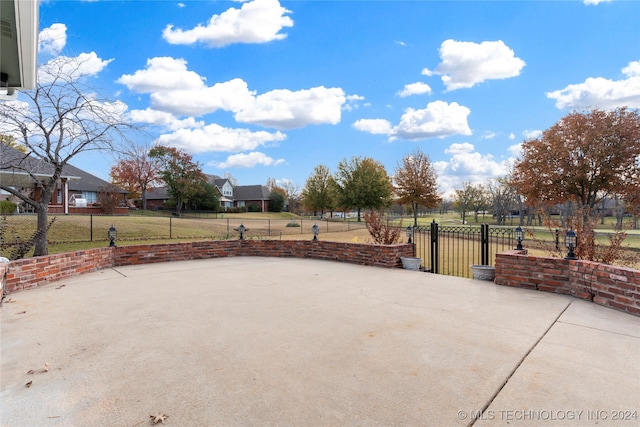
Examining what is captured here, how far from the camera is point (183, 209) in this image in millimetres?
47875

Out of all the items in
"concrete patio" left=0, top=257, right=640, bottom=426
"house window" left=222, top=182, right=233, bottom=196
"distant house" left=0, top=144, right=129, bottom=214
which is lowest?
"concrete patio" left=0, top=257, right=640, bottom=426

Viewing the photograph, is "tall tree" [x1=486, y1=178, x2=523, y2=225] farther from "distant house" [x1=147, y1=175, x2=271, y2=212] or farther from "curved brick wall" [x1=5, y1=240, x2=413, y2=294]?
"curved brick wall" [x1=5, y1=240, x2=413, y2=294]

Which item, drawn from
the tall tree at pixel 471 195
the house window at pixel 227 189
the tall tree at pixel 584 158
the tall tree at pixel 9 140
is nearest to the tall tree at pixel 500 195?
the tall tree at pixel 471 195

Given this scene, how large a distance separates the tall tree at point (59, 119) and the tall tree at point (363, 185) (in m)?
32.2

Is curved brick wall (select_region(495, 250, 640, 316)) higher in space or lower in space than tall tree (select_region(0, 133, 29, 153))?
lower

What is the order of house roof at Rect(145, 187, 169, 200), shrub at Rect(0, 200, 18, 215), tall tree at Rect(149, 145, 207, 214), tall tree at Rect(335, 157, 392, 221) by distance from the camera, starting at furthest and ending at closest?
1. house roof at Rect(145, 187, 169, 200)
2. tall tree at Rect(149, 145, 207, 214)
3. tall tree at Rect(335, 157, 392, 221)
4. shrub at Rect(0, 200, 18, 215)

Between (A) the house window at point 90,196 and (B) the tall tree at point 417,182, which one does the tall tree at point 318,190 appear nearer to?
(B) the tall tree at point 417,182

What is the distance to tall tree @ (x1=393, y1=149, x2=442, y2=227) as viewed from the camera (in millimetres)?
32188

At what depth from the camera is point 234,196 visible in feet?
198

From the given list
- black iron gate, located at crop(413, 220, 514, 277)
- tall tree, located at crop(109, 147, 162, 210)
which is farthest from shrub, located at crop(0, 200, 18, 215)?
tall tree, located at crop(109, 147, 162, 210)

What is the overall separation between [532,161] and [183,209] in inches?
1622

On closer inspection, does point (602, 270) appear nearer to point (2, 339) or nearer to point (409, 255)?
point (409, 255)

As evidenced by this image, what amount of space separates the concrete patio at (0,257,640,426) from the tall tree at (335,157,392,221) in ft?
112

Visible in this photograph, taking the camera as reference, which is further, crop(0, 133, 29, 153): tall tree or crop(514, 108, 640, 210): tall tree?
crop(514, 108, 640, 210): tall tree
